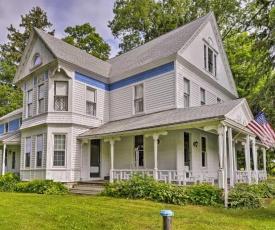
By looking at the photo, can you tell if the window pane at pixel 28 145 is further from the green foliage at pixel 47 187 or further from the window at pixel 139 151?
the window at pixel 139 151

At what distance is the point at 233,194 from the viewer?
368 inches

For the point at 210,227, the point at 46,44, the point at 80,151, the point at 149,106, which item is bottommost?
the point at 210,227

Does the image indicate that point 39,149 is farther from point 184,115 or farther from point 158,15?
point 158,15

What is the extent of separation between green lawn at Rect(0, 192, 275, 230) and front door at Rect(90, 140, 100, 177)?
5.75 metres

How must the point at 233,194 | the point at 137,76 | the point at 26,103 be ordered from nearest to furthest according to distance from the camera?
the point at 233,194, the point at 137,76, the point at 26,103

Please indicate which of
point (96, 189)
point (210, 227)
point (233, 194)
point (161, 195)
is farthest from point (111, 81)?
point (210, 227)

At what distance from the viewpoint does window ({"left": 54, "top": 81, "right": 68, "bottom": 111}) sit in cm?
1503

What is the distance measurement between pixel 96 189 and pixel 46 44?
8749mm

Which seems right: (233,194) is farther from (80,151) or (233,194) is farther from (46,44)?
(46,44)

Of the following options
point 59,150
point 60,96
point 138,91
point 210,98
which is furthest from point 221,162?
point 60,96

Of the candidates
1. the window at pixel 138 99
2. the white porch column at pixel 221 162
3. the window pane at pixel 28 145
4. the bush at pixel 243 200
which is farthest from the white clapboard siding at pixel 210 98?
the window pane at pixel 28 145

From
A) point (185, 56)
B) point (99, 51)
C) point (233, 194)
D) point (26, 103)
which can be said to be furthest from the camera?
point (99, 51)

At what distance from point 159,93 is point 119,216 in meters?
8.34

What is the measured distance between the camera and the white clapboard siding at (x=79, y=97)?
49.8ft
